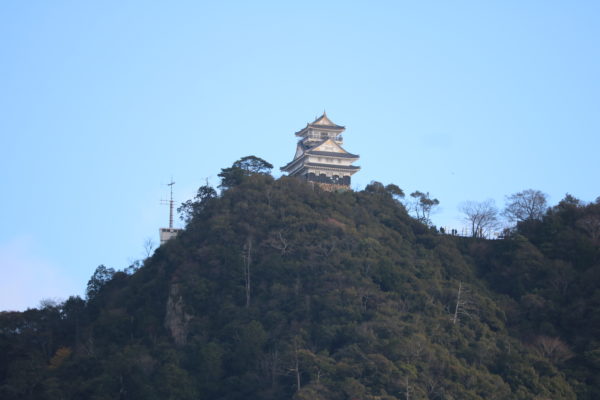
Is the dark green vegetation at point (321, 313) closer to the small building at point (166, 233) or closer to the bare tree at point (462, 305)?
the bare tree at point (462, 305)

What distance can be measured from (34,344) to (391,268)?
52.8 feet

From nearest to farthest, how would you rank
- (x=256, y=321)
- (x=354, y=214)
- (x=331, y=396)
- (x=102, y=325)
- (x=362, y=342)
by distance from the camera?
(x=331, y=396) < (x=362, y=342) < (x=256, y=321) < (x=102, y=325) < (x=354, y=214)

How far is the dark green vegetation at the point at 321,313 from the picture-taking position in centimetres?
3888

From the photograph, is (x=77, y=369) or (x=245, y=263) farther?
(x=245, y=263)

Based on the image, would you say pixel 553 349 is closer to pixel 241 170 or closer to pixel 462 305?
pixel 462 305

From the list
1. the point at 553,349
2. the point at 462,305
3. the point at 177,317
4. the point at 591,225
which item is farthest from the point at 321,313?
the point at 591,225

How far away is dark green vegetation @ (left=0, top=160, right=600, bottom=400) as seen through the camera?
128 ft

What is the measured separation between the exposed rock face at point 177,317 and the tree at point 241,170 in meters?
8.37

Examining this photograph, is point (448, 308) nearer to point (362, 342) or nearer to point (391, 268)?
point (391, 268)

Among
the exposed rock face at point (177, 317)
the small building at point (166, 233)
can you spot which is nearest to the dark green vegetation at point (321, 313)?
the exposed rock face at point (177, 317)

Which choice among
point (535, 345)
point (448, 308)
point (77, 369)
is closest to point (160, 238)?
point (77, 369)

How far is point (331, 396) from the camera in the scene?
36.7 metres

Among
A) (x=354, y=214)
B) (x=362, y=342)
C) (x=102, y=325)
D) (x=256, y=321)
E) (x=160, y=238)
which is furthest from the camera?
(x=160, y=238)

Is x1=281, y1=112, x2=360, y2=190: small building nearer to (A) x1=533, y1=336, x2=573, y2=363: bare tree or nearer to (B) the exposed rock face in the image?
(B) the exposed rock face
